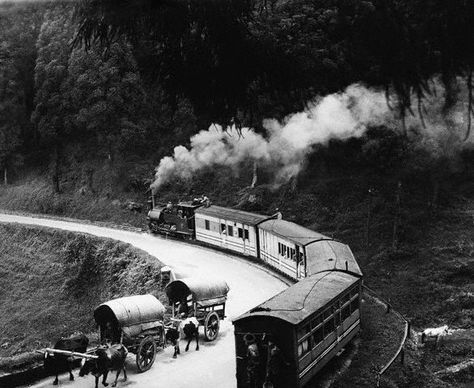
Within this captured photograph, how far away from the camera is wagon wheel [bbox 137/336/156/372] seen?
1341 cm

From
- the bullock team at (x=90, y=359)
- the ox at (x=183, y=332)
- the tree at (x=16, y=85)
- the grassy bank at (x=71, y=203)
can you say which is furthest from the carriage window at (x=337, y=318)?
the tree at (x=16, y=85)

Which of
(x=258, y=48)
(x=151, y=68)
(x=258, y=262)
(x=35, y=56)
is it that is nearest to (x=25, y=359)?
(x=151, y=68)

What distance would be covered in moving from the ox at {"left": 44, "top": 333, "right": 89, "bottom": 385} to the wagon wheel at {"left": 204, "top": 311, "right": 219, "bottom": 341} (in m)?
3.83

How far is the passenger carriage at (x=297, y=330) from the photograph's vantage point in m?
11.4

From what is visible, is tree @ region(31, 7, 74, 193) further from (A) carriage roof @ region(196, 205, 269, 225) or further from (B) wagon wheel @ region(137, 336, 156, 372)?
(B) wagon wheel @ region(137, 336, 156, 372)

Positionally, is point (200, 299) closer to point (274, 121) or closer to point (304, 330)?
point (304, 330)

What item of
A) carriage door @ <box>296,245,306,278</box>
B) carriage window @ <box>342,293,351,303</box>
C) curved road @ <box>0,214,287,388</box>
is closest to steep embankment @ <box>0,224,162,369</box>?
curved road @ <box>0,214,287,388</box>

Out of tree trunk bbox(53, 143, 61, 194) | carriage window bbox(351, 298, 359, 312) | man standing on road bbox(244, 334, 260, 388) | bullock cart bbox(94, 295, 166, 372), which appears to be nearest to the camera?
man standing on road bbox(244, 334, 260, 388)

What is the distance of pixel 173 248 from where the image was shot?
31.1m

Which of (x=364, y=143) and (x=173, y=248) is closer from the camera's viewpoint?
(x=173, y=248)

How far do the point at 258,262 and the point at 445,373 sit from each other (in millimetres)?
13441

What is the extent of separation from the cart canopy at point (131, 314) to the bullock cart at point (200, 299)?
2.03 metres

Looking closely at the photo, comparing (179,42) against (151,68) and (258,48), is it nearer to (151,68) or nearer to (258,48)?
(151,68)

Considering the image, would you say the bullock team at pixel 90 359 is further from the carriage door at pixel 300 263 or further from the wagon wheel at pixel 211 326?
the carriage door at pixel 300 263
